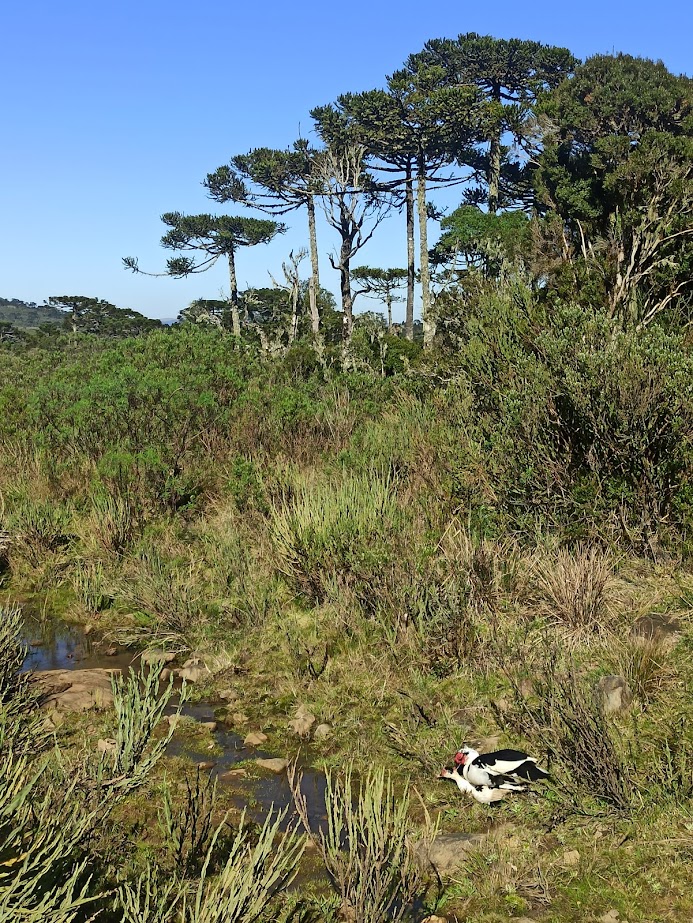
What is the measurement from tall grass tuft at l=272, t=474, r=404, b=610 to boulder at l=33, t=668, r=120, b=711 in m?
1.67

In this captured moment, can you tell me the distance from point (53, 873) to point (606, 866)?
2.30m

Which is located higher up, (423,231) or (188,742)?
(423,231)

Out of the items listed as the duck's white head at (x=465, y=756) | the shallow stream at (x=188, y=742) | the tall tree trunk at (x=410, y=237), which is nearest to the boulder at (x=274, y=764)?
the shallow stream at (x=188, y=742)

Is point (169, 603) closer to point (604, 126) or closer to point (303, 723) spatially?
point (303, 723)

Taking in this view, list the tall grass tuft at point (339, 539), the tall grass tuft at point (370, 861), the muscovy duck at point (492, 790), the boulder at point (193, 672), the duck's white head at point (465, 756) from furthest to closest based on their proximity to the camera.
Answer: the tall grass tuft at point (339, 539) → the boulder at point (193, 672) → the duck's white head at point (465, 756) → the muscovy duck at point (492, 790) → the tall grass tuft at point (370, 861)

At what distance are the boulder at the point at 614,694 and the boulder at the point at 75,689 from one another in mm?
3177

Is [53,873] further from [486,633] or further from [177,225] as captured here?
[177,225]

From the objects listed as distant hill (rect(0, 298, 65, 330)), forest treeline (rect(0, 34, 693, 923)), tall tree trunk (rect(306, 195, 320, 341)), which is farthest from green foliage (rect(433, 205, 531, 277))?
distant hill (rect(0, 298, 65, 330))

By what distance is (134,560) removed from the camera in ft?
24.1

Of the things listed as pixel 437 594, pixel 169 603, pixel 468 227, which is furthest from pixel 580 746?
pixel 468 227

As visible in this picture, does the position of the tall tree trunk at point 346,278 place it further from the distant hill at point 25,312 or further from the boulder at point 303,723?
the distant hill at point 25,312

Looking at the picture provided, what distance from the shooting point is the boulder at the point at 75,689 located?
524cm

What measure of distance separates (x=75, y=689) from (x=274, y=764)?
1788mm

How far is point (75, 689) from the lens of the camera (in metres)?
5.48
